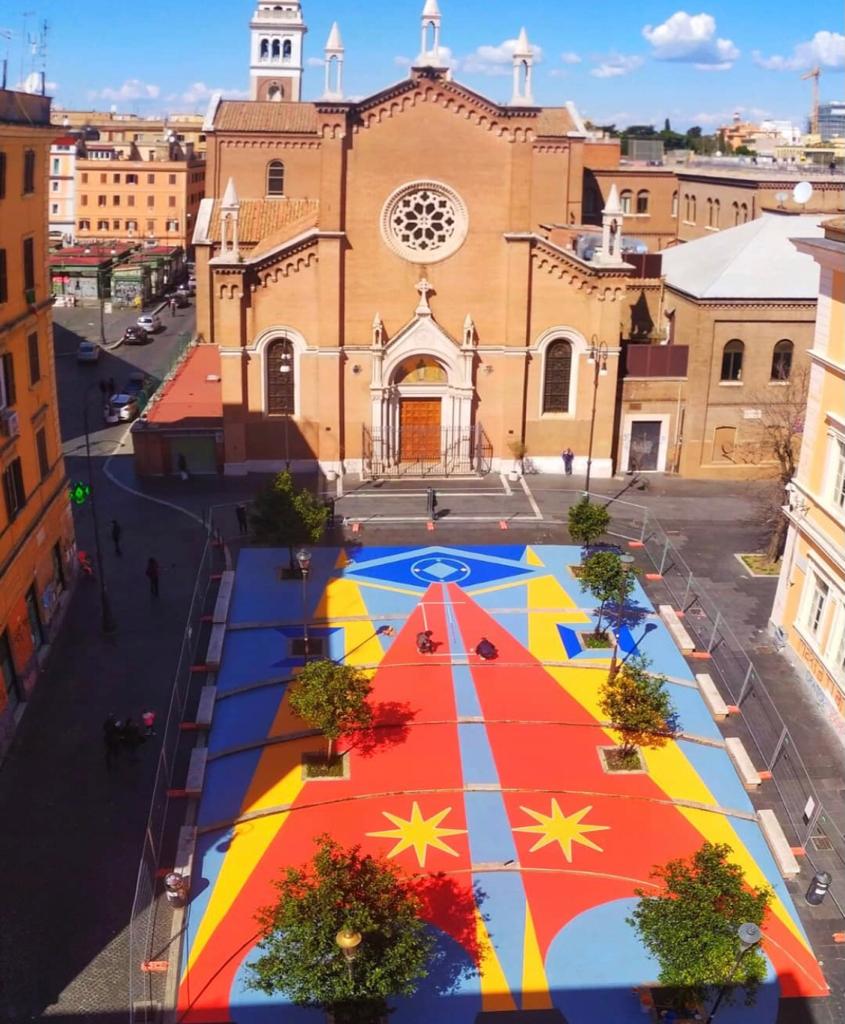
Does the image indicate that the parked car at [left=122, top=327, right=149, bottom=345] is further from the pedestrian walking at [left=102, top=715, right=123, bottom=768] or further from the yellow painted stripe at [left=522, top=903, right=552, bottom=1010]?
the yellow painted stripe at [left=522, top=903, right=552, bottom=1010]

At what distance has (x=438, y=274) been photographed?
38.9 m

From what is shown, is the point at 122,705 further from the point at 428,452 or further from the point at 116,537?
the point at 428,452

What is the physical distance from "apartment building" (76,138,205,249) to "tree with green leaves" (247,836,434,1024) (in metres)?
94.3

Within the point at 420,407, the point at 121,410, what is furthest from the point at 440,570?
the point at 121,410

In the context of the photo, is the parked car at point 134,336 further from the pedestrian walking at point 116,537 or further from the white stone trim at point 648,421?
the white stone trim at point 648,421

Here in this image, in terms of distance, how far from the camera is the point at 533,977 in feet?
55.4

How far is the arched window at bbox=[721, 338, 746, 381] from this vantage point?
40.3 m

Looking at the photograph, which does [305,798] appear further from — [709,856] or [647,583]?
[647,583]

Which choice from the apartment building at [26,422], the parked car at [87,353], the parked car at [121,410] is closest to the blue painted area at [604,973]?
the apartment building at [26,422]

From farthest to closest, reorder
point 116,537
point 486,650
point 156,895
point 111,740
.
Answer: point 116,537 < point 486,650 < point 111,740 < point 156,895

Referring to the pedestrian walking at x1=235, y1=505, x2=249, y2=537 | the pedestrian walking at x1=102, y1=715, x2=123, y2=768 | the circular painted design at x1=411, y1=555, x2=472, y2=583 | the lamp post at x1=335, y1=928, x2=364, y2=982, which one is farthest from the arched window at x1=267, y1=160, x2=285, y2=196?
the lamp post at x1=335, y1=928, x2=364, y2=982

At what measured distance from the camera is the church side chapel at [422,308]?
37344 millimetres

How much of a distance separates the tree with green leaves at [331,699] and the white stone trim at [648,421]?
2333 cm

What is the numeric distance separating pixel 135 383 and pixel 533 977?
47525 mm
